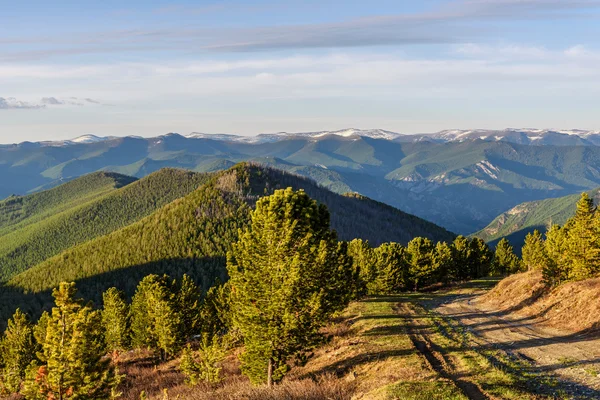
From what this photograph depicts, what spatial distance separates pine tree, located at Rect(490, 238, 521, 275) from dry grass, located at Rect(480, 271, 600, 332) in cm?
7188

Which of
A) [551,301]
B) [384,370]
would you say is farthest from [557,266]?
[384,370]

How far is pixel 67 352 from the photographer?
1158 inches

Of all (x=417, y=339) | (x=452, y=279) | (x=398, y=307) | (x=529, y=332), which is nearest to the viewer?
(x=417, y=339)

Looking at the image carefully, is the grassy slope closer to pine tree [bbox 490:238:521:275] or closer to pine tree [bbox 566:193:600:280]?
pine tree [bbox 566:193:600:280]

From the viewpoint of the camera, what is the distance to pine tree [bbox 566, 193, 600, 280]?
59916 mm

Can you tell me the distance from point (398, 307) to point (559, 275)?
22768 mm

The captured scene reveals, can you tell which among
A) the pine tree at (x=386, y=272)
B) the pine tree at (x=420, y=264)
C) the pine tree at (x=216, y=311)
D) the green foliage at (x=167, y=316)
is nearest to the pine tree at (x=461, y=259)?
the pine tree at (x=420, y=264)

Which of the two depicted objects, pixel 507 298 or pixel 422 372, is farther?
pixel 507 298

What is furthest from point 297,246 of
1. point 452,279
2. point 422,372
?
point 452,279

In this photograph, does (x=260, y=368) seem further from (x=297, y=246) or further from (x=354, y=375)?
(x=297, y=246)

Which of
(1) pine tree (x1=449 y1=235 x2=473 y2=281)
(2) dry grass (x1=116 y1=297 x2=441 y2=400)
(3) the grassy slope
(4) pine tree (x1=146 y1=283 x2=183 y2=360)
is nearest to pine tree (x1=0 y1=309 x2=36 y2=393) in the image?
(2) dry grass (x1=116 y1=297 x2=441 y2=400)

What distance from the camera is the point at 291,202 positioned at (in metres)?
28.8

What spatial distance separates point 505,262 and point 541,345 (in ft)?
351

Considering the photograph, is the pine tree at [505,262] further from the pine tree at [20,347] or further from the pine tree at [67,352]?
the pine tree at [67,352]
